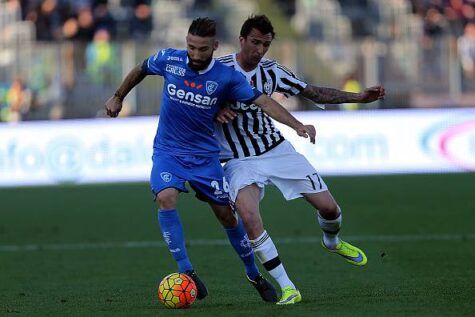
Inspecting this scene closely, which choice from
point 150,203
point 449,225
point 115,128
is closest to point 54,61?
point 115,128

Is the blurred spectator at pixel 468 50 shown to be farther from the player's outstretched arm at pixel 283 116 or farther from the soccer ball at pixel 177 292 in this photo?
the soccer ball at pixel 177 292

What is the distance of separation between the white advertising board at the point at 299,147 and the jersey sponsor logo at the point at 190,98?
12.9 m

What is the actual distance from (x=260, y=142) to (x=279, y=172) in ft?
0.93

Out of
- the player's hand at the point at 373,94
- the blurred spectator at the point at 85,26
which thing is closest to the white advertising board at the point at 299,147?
the blurred spectator at the point at 85,26

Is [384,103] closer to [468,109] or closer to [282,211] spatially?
[468,109]

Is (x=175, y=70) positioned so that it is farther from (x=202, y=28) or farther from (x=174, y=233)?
(x=174, y=233)

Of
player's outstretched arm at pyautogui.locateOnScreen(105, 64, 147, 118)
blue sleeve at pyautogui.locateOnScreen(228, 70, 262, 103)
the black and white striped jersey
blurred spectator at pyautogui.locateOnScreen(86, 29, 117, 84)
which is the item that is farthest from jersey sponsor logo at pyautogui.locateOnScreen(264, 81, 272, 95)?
blurred spectator at pyautogui.locateOnScreen(86, 29, 117, 84)

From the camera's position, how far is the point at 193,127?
8.42m

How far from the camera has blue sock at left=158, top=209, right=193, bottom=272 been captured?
8.29m

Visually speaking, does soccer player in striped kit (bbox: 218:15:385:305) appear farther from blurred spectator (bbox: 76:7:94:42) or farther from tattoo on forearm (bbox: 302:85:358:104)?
blurred spectator (bbox: 76:7:94:42)

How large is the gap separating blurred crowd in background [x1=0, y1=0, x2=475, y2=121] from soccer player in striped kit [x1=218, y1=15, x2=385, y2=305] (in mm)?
13830

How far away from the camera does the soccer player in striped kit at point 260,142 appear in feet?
27.5

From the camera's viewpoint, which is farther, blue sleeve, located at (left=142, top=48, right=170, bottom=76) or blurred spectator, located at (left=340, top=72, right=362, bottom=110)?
blurred spectator, located at (left=340, top=72, right=362, bottom=110)

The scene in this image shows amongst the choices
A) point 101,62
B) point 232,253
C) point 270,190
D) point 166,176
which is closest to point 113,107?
point 166,176
